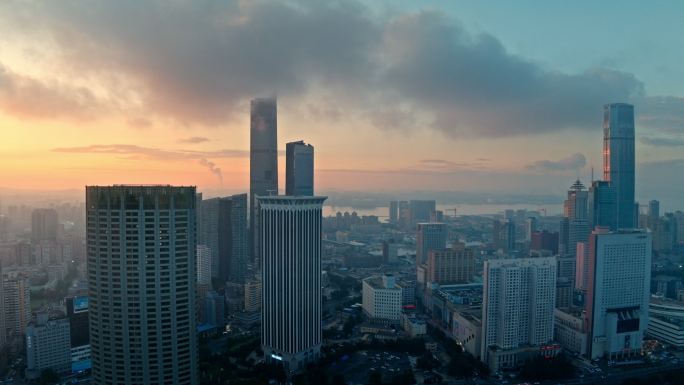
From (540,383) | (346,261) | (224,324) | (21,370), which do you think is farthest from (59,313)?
(346,261)

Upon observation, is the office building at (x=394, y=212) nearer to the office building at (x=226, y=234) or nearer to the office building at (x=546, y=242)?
the office building at (x=546, y=242)

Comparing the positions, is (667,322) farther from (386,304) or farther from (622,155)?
(622,155)

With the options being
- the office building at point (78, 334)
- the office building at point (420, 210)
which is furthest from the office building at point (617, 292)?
the office building at point (420, 210)

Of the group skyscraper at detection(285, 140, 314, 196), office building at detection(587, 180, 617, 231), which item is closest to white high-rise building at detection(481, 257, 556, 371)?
office building at detection(587, 180, 617, 231)

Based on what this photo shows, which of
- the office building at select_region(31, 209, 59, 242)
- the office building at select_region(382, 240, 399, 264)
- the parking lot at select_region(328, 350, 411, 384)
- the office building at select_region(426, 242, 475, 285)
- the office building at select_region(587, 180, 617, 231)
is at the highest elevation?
the office building at select_region(587, 180, 617, 231)

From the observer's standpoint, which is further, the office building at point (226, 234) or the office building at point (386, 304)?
the office building at point (226, 234)

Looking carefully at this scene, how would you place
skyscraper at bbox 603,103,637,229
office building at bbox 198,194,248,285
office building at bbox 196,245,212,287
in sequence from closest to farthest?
office building at bbox 196,245,212,287, office building at bbox 198,194,248,285, skyscraper at bbox 603,103,637,229

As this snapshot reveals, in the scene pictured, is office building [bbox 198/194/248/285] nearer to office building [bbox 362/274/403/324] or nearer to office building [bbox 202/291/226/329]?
office building [bbox 202/291/226/329]
